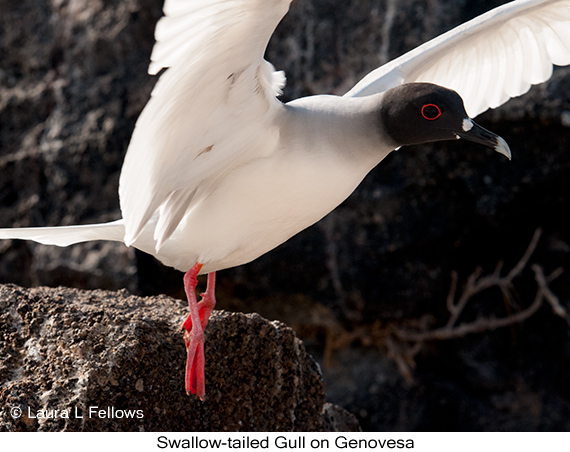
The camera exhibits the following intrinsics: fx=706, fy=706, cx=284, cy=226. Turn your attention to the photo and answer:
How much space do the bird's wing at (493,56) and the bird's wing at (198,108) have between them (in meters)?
0.66

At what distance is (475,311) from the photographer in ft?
13.6

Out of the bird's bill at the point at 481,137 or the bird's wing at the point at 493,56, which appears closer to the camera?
the bird's bill at the point at 481,137

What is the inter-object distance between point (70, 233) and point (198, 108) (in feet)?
A: 2.58

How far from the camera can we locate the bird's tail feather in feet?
7.07

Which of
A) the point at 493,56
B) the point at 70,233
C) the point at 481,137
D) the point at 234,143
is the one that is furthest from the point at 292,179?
the point at 493,56

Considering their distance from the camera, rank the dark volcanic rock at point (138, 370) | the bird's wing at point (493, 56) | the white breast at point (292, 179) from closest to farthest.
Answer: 1. the dark volcanic rock at point (138, 370)
2. the white breast at point (292, 179)
3. the bird's wing at point (493, 56)

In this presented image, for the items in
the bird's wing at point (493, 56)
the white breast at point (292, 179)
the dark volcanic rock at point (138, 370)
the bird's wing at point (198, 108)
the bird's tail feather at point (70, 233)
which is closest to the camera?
the bird's wing at point (198, 108)

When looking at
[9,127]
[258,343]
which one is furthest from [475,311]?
[9,127]

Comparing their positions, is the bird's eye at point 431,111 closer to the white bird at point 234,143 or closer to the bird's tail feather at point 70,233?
the white bird at point 234,143

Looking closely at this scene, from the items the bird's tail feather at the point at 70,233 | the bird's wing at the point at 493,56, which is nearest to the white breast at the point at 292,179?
the bird's tail feather at the point at 70,233

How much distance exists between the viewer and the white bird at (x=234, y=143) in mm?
1545

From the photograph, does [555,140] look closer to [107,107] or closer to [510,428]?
[510,428]

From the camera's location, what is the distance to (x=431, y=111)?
1.92 meters

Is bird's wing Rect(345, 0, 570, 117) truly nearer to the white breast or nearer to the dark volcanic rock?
the white breast
